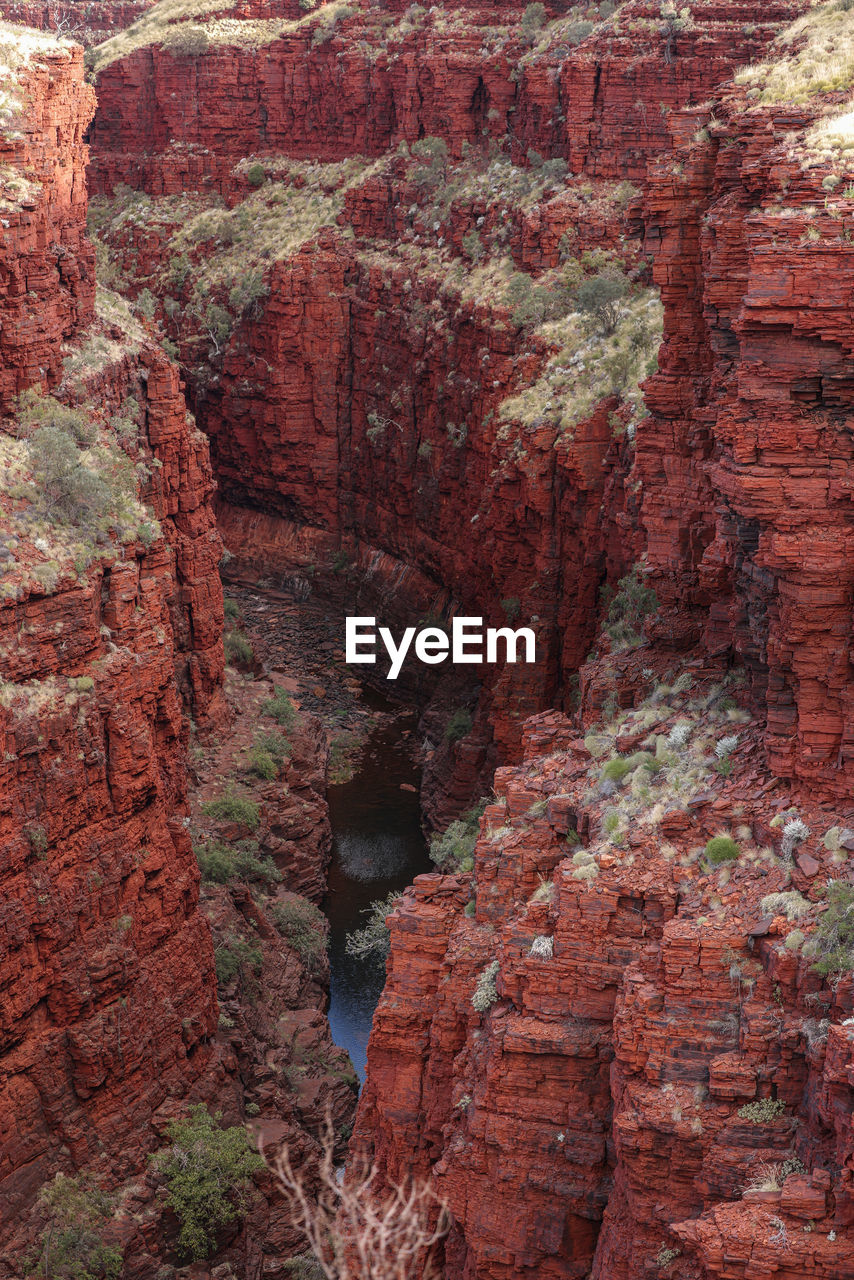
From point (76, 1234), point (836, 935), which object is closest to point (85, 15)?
point (76, 1234)

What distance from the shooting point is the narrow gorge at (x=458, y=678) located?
24891 mm

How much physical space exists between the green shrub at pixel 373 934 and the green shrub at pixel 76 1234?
11.3 meters

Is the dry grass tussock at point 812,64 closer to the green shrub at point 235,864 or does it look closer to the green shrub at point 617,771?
the green shrub at point 617,771

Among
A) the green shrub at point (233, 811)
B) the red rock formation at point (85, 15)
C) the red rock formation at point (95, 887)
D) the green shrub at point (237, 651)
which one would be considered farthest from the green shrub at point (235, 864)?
the red rock formation at point (85, 15)

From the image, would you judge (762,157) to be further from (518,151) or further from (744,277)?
(518,151)

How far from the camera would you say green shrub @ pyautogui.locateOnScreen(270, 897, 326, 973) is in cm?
5200

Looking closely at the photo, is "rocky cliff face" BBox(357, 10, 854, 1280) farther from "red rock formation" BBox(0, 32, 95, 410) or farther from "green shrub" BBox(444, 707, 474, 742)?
"green shrub" BBox(444, 707, 474, 742)

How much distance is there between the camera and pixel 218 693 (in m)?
58.9

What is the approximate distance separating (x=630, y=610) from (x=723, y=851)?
50.5 ft

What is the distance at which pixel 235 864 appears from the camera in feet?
170

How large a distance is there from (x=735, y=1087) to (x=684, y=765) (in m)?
6.79

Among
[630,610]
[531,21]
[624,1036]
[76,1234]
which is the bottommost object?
[76,1234]

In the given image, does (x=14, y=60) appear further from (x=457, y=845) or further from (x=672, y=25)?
(x=672, y=25)

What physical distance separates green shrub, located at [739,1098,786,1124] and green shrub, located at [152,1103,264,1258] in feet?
61.9
